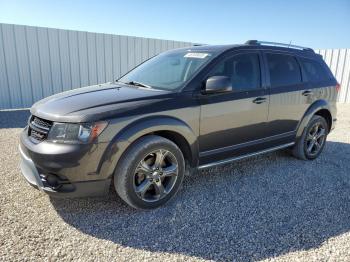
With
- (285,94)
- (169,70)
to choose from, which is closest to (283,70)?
(285,94)

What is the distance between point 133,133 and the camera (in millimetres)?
2797

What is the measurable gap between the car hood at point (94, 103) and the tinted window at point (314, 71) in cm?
263

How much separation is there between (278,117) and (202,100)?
1422 millimetres

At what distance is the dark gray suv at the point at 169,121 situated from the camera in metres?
2.67

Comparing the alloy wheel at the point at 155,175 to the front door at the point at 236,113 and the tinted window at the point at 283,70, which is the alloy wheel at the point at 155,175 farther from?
the tinted window at the point at 283,70

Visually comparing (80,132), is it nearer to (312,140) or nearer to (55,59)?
(312,140)

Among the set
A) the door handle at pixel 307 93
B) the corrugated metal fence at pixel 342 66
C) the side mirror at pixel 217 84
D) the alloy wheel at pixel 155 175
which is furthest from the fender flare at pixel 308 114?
the corrugated metal fence at pixel 342 66

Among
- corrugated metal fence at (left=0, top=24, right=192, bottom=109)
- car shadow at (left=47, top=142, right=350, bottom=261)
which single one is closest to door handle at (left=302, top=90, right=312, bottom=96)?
car shadow at (left=47, top=142, right=350, bottom=261)

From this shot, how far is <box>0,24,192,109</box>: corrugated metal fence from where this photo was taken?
8.85 meters

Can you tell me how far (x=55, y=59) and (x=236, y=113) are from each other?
7.85m

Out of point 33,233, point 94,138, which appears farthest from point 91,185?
point 33,233

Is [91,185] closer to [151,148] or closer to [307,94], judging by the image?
[151,148]

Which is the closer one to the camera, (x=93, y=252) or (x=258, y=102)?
(x=93, y=252)

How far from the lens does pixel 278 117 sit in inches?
160
